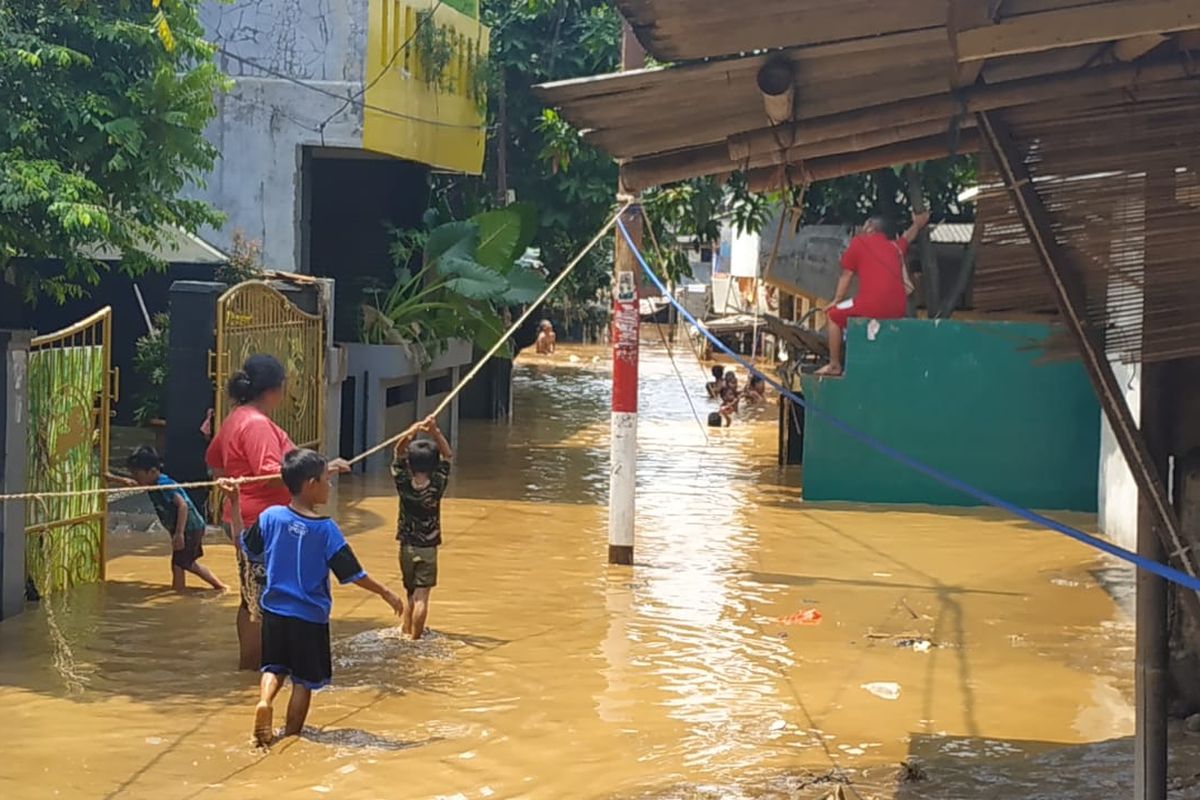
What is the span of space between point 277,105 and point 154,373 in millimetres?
2964

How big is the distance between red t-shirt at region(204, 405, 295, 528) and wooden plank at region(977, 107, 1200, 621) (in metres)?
4.04

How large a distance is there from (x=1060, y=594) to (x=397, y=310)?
30.0 ft

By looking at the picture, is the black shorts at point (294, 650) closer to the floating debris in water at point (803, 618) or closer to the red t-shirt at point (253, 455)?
the red t-shirt at point (253, 455)

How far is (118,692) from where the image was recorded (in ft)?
25.6

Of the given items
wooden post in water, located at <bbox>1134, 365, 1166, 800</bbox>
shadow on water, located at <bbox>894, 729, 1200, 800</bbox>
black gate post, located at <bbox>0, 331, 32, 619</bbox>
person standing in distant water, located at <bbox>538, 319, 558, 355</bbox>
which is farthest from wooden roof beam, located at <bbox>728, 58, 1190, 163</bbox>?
person standing in distant water, located at <bbox>538, 319, 558, 355</bbox>

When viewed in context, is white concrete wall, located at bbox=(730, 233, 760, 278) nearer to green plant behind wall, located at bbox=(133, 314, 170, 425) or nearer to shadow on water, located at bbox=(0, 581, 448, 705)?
green plant behind wall, located at bbox=(133, 314, 170, 425)

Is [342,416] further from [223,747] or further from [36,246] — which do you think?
[223,747]

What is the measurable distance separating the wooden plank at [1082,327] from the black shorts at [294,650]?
3.47m

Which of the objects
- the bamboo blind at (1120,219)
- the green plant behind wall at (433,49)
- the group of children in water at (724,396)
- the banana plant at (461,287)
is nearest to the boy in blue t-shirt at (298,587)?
the bamboo blind at (1120,219)

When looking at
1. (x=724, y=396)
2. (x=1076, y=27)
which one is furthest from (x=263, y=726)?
(x=724, y=396)

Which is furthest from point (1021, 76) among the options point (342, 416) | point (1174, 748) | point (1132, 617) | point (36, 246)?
point (342, 416)

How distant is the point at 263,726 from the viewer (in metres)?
6.79

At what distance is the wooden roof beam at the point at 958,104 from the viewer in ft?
16.1

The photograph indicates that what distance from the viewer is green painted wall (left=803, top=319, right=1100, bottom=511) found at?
1532cm
